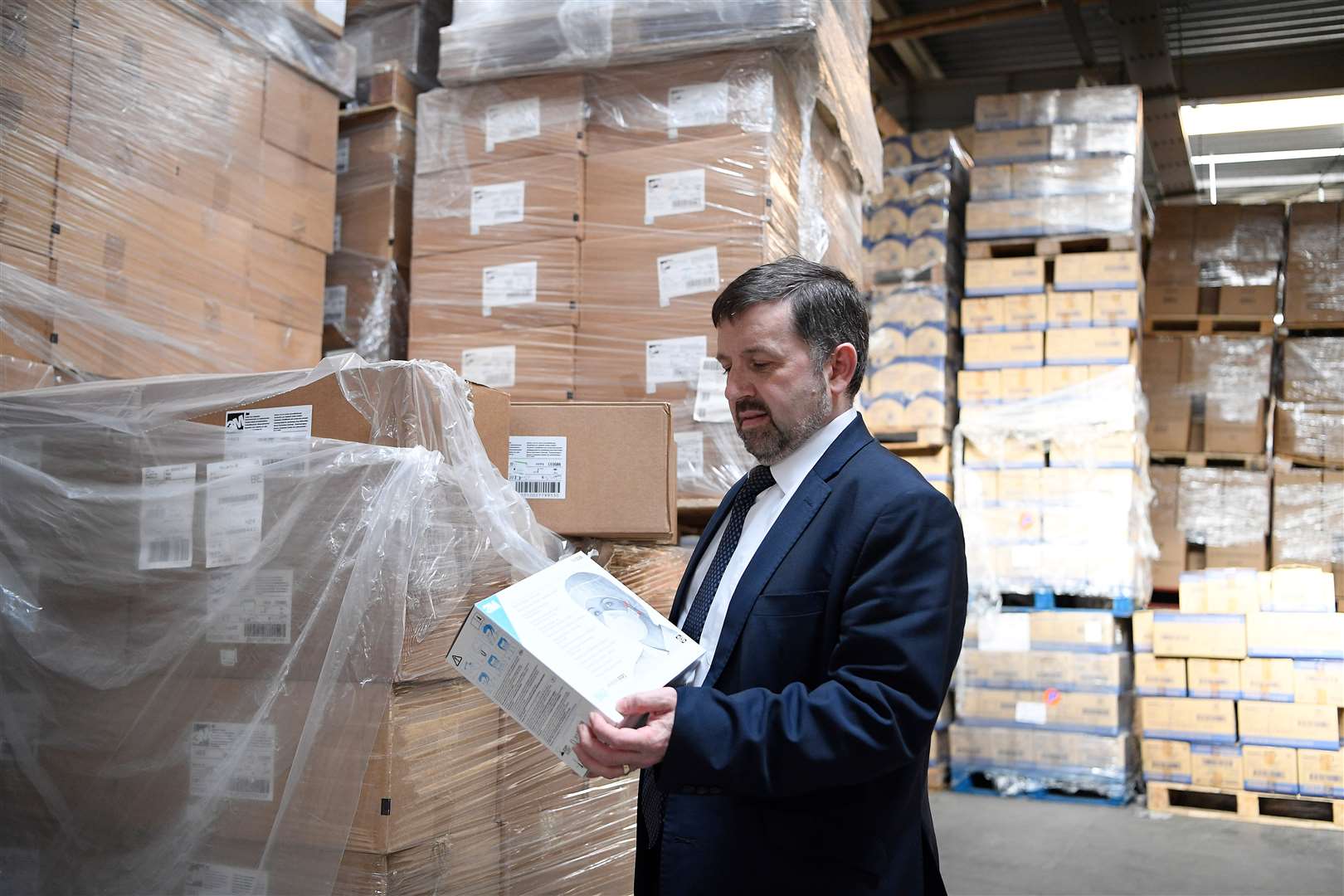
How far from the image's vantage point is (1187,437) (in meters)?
7.36

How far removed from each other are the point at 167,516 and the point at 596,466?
0.90m

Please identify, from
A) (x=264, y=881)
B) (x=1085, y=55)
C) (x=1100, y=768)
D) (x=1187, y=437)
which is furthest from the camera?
(x=1085, y=55)

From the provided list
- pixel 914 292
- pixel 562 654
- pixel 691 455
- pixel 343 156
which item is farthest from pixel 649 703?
pixel 914 292

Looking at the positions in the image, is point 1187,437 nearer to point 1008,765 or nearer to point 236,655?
point 1008,765

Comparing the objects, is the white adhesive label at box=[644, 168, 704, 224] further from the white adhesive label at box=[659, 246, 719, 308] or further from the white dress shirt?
the white dress shirt

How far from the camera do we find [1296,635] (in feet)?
19.3

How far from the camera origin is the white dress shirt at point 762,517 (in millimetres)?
1709

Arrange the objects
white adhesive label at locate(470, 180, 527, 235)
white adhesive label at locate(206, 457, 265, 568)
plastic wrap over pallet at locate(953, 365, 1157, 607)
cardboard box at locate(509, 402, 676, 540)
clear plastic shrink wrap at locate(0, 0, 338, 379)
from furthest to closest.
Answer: plastic wrap over pallet at locate(953, 365, 1157, 607), white adhesive label at locate(470, 180, 527, 235), clear plastic shrink wrap at locate(0, 0, 338, 379), cardboard box at locate(509, 402, 676, 540), white adhesive label at locate(206, 457, 265, 568)

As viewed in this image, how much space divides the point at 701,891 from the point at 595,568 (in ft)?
1.63

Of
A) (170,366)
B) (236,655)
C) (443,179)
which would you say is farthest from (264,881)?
(443,179)

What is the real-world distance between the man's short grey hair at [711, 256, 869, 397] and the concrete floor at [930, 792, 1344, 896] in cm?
340

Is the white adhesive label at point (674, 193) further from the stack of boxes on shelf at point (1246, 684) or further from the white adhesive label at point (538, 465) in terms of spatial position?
the stack of boxes on shelf at point (1246, 684)

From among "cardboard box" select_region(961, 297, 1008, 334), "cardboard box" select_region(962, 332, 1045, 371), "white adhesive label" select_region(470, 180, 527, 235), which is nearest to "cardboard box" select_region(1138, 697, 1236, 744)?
"cardboard box" select_region(962, 332, 1045, 371)

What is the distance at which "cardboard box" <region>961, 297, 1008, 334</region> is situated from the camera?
6719mm
